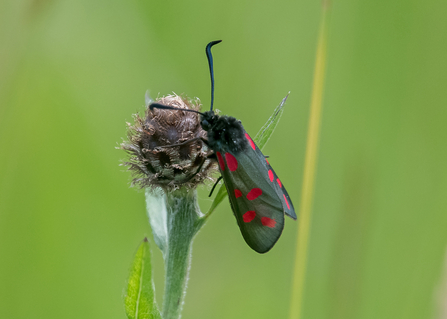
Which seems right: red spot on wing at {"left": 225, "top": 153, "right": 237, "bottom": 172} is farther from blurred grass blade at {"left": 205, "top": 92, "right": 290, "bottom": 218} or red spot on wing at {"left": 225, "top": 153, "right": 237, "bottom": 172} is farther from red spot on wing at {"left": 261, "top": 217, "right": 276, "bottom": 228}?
red spot on wing at {"left": 261, "top": 217, "right": 276, "bottom": 228}

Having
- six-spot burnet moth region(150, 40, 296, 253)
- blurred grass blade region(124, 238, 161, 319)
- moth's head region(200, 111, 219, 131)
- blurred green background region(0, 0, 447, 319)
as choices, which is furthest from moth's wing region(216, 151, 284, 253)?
blurred grass blade region(124, 238, 161, 319)

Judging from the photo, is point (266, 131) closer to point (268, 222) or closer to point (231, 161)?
point (231, 161)

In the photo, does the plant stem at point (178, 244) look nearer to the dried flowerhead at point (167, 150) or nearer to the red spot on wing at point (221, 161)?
the dried flowerhead at point (167, 150)

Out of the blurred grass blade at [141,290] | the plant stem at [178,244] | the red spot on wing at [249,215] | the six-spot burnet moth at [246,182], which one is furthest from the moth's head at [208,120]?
the blurred grass blade at [141,290]

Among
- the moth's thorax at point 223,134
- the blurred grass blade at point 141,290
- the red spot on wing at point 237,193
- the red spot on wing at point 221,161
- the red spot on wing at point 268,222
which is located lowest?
the blurred grass blade at point 141,290

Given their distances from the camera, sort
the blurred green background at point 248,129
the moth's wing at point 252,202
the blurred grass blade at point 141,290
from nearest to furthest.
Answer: the blurred grass blade at point 141,290
the moth's wing at point 252,202
the blurred green background at point 248,129

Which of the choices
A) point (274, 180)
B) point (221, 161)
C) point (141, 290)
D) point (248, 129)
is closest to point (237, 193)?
point (221, 161)
